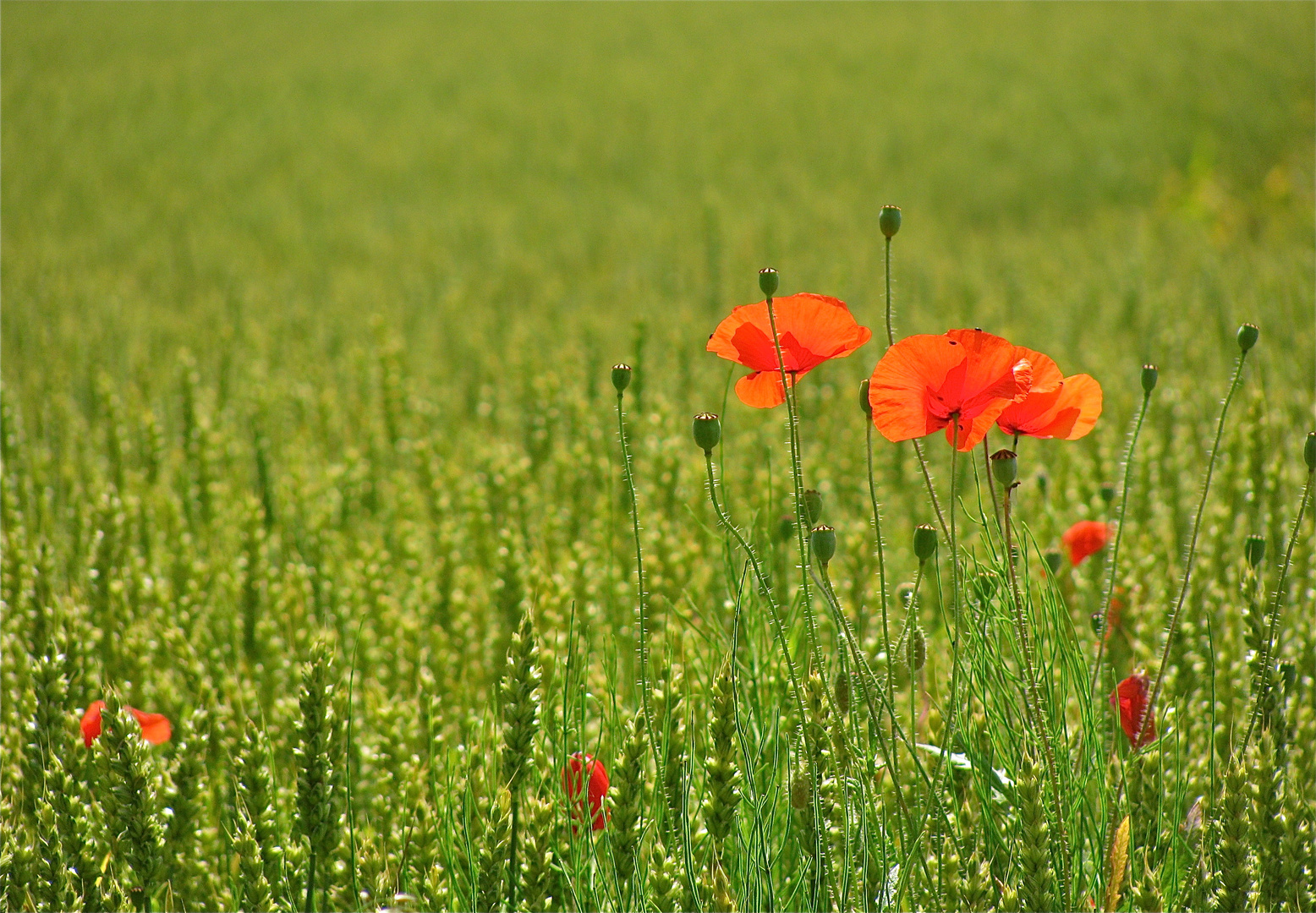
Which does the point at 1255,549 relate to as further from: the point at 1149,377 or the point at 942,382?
the point at 942,382

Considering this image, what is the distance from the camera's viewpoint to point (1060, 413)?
3.90 ft

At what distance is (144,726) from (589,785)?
782 millimetres

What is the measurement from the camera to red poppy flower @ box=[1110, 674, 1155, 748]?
136 centimetres

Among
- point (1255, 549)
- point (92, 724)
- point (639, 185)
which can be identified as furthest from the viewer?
point (639, 185)

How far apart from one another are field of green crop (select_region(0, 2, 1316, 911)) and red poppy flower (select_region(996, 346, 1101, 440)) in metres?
0.14

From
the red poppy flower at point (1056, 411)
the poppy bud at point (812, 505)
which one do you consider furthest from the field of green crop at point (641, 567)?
the red poppy flower at point (1056, 411)

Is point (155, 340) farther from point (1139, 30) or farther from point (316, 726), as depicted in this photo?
point (1139, 30)

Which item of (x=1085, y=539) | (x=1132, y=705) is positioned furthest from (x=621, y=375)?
(x=1085, y=539)

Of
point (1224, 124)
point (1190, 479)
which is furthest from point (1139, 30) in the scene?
point (1190, 479)

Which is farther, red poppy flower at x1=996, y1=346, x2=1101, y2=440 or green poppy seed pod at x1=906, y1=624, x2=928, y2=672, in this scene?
green poppy seed pod at x1=906, y1=624, x2=928, y2=672

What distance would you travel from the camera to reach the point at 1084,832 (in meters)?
1.32

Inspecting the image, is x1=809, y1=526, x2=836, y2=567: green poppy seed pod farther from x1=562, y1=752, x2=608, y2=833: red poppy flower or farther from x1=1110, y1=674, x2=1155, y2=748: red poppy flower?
x1=1110, y1=674, x2=1155, y2=748: red poppy flower

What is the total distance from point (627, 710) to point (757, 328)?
780 mm

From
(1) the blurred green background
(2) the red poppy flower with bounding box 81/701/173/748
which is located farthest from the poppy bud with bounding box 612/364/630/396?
(1) the blurred green background
